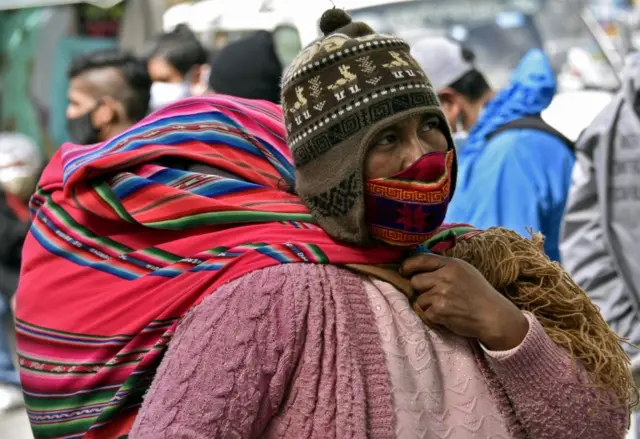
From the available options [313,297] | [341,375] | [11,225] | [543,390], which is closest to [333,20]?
[313,297]

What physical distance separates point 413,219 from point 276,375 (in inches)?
15.8

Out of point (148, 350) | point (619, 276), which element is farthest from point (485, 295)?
point (619, 276)

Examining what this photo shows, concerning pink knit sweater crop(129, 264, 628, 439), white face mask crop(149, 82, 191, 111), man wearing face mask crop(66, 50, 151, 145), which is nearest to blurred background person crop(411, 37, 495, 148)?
man wearing face mask crop(66, 50, 151, 145)

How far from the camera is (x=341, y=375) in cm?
184

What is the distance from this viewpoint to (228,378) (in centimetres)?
178

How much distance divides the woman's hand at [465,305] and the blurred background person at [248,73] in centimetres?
218

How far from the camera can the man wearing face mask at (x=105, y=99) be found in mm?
4668

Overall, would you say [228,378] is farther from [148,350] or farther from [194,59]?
[194,59]

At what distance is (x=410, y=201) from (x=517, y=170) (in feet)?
7.35

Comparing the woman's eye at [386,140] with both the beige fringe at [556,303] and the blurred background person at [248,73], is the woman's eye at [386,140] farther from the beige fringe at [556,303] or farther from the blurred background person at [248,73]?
the blurred background person at [248,73]

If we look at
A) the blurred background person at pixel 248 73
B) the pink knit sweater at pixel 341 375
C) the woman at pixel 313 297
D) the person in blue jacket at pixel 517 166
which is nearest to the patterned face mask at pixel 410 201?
the woman at pixel 313 297

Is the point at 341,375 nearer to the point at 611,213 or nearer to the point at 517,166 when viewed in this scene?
the point at 611,213

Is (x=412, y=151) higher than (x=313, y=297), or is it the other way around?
(x=412, y=151)

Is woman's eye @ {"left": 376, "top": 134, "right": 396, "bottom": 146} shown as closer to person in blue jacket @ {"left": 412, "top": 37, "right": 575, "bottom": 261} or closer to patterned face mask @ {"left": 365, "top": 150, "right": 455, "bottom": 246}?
patterned face mask @ {"left": 365, "top": 150, "right": 455, "bottom": 246}
